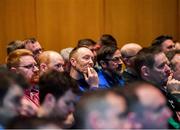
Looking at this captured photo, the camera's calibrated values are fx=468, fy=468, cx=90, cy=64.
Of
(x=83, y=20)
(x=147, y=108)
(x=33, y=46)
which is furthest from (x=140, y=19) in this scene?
(x=147, y=108)

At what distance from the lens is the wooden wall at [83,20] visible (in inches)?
261

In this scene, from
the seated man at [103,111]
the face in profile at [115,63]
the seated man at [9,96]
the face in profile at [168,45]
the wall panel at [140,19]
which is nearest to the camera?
the seated man at [103,111]

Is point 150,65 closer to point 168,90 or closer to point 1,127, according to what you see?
point 168,90

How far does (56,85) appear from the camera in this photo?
2484 millimetres

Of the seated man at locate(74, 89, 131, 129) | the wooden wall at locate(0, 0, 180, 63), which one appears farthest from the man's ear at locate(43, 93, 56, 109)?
the wooden wall at locate(0, 0, 180, 63)

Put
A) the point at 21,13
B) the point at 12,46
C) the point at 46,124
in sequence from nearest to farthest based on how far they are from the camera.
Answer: the point at 46,124, the point at 12,46, the point at 21,13

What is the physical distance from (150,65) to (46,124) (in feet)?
6.38

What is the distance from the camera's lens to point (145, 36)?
7.06 metres

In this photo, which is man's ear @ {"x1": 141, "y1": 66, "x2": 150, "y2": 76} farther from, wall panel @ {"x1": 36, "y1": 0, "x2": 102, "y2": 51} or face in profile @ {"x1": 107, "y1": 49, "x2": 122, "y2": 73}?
wall panel @ {"x1": 36, "y1": 0, "x2": 102, "y2": 51}

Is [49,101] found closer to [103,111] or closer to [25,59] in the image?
[103,111]

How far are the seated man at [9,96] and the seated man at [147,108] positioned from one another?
1.68 ft

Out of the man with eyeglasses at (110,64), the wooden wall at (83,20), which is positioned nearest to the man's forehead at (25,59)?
the man with eyeglasses at (110,64)

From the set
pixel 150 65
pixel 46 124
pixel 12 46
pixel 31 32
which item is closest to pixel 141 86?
pixel 46 124

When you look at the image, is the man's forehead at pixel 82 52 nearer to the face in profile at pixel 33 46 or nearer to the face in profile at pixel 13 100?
the face in profile at pixel 33 46
